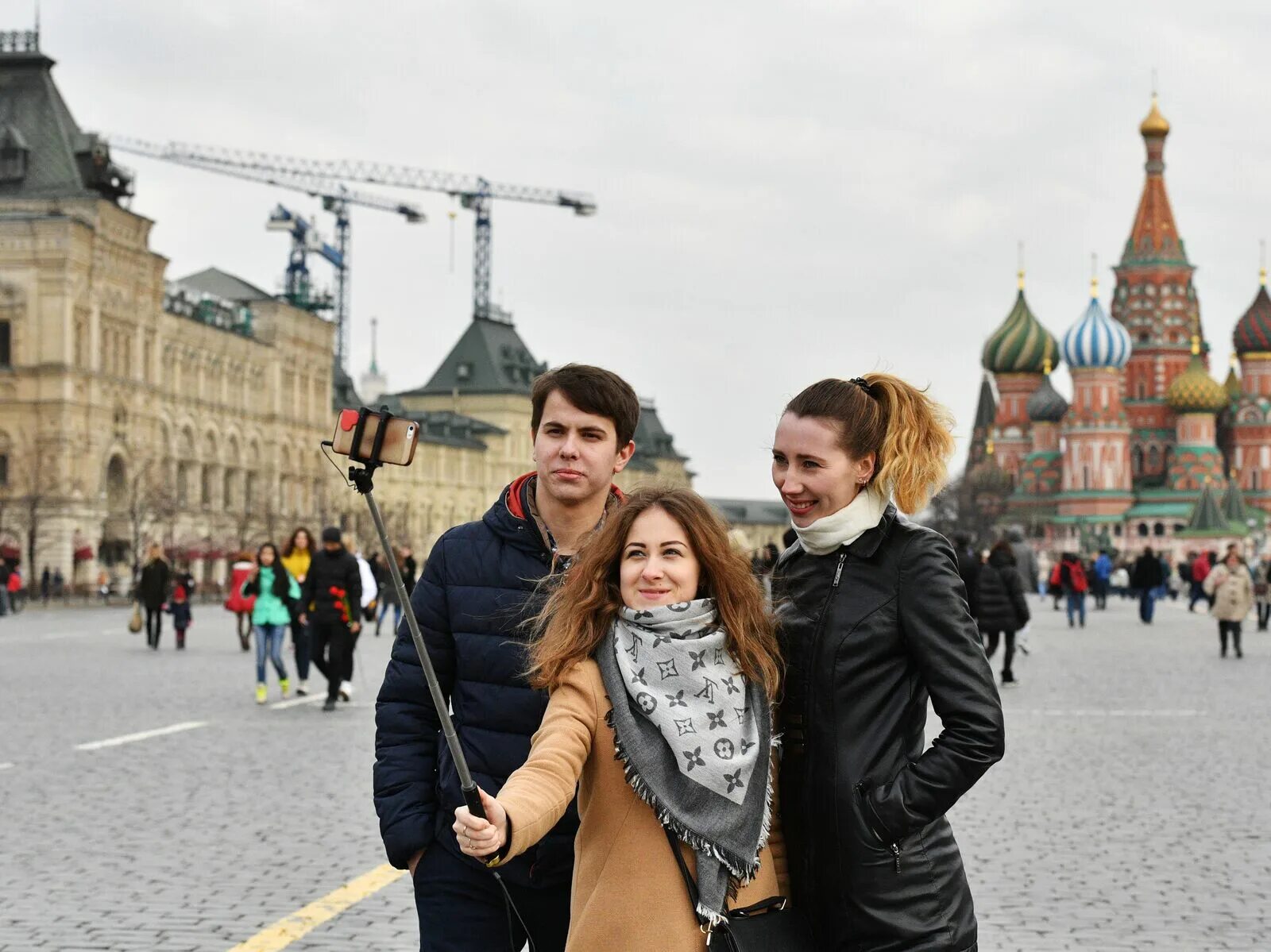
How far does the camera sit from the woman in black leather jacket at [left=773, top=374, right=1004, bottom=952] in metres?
3.47

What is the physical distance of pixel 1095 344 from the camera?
381ft

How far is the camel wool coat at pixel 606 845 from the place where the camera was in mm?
3377

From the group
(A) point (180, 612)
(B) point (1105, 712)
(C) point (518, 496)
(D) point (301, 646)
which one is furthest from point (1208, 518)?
(C) point (518, 496)

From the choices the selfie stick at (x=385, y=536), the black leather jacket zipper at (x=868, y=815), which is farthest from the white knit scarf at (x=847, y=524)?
the selfie stick at (x=385, y=536)

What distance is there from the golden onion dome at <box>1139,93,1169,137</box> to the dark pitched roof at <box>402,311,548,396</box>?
134ft

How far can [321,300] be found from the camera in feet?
351

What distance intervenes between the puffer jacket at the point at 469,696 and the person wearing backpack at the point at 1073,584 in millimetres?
32976

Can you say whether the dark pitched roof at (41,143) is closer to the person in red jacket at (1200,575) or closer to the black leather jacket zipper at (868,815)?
the person in red jacket at (1200,575)

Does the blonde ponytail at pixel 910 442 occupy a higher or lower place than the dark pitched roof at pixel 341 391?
lower

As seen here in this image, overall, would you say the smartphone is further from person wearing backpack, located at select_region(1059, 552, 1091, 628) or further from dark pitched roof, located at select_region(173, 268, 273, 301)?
dark pitched roof, located at select_region(173, 268, 273, 301)

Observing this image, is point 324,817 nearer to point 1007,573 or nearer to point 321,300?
point 1007,573

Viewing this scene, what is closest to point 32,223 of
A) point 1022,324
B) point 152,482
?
point 152,482

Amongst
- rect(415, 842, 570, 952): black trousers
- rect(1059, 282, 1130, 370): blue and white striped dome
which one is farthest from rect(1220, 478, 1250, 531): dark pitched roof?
rect(415, 842, 570, 952): black trousers

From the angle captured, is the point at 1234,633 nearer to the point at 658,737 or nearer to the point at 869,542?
the point at 869,542
